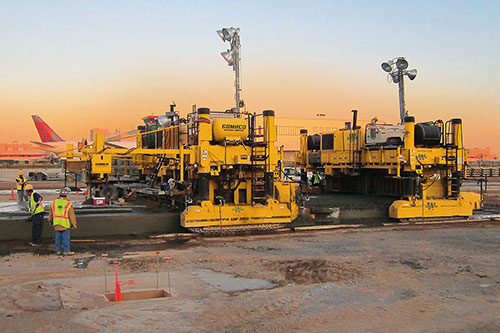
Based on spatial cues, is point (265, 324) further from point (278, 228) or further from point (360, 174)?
point (360, 174)

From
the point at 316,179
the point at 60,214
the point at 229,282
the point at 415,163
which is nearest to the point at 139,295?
the point at 229,282

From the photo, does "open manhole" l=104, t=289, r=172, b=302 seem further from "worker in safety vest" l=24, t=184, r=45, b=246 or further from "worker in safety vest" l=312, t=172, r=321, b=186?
"worker in safety vest" l=312, t=172, r=321, b=186

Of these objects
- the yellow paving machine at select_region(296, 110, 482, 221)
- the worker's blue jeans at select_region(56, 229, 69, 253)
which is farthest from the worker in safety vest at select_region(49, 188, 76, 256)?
the yellow paving machine at select_region(296, 110, 482, 221)

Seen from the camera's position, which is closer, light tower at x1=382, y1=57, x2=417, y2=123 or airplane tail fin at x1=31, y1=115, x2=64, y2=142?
light tower at x1=382, y1=57, x2=417, y2=123

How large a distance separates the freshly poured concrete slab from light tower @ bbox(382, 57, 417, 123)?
15855 millimetres

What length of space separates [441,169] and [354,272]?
9.06m

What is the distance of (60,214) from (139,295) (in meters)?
4.20

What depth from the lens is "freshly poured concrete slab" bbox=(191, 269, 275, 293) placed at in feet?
27.8

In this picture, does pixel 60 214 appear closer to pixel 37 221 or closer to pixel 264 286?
pixel 37 221

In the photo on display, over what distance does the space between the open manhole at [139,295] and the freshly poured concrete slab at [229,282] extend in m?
0.95

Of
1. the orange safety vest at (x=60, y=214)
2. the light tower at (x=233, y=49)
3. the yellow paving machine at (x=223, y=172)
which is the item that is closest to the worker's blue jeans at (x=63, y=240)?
the orange safety vest at (x=60, y=214)

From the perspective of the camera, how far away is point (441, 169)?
1744 centimetres

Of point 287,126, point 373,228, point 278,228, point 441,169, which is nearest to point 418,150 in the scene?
point 441,169

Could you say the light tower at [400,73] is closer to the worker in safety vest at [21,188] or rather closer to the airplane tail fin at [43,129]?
the worker in safety vest at [21,188]
